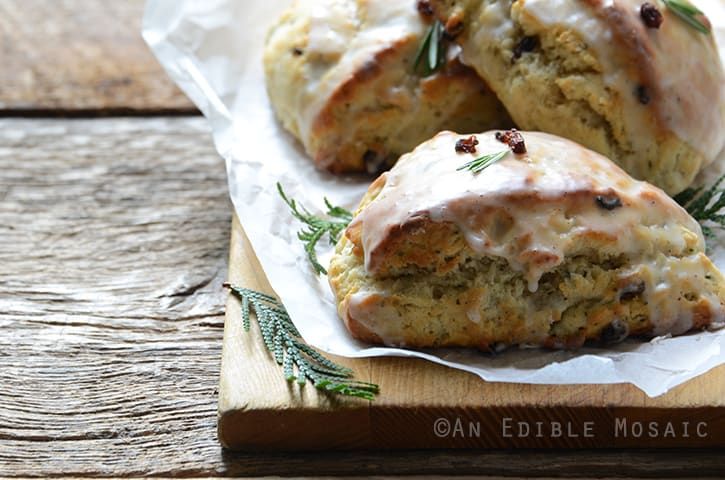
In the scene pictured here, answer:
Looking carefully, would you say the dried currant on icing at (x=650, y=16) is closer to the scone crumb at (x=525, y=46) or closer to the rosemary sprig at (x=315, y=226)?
the scone crumb at (x=525, y=46)

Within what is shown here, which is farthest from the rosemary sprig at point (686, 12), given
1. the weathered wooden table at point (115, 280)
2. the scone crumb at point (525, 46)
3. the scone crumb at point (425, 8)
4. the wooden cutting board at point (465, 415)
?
the weathered wooden table at point (115, 280)

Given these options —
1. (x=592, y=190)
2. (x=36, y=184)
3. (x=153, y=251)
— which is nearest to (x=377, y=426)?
(x=592, y=190)

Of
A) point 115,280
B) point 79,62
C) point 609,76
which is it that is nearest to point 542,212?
point 609,76

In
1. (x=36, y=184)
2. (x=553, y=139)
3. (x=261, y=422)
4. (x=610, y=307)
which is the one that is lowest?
(x=36, y=184)

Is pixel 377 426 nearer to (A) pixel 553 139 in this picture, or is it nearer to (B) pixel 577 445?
(B) pixel 577 445

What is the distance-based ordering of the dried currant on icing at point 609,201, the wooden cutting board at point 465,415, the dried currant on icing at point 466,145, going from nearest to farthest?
the wooden cutting board at point 465,415 → the dried currant on icing at point 609,201 → the dried currant on icing at point 466,145

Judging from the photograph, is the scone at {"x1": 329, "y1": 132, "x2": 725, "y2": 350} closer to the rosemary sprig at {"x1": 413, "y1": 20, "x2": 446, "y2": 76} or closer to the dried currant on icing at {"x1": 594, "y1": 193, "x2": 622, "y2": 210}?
the dried currant on icing at {"x1": 594, "y1": 193, "x2": 622, "y2": 210}

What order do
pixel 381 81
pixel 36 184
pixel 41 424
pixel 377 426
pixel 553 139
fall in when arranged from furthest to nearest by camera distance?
pixel 36 184 < pixel 381 81 < pixel 553 139 < pixel 41 424 < pixel 377 426
